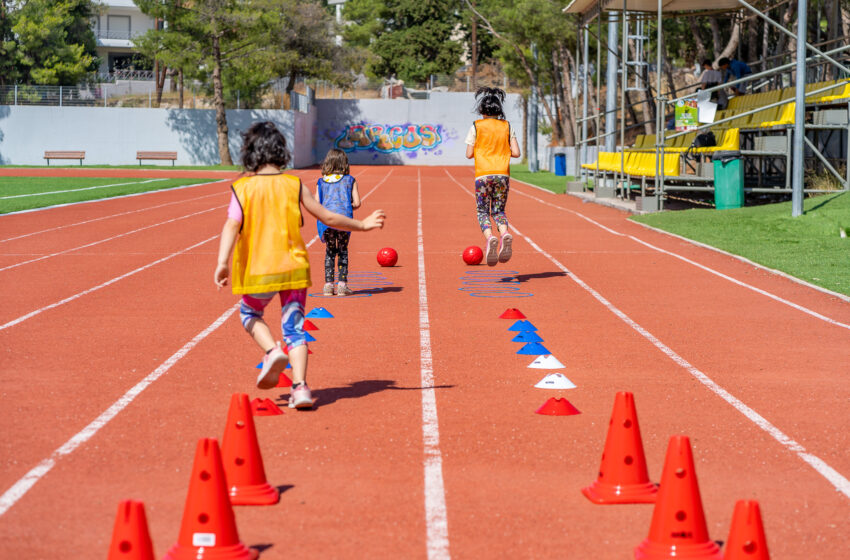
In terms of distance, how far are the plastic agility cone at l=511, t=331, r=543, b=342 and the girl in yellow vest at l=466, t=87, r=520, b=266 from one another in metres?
3.61

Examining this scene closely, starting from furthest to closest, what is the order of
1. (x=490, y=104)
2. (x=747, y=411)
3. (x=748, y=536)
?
(x=490, y=104) < (x=747, y=411) < (x=748, y=536)

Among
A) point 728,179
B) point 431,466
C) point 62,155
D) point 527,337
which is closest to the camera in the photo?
point 431,466

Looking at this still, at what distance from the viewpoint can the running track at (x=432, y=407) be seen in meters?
4.84

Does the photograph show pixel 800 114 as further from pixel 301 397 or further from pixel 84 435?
pixel 84 435

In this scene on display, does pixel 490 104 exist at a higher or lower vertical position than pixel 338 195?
higher

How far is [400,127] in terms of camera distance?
71.5m

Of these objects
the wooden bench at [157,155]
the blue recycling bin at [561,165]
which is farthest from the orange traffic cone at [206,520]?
the wooden bench at [157,155]

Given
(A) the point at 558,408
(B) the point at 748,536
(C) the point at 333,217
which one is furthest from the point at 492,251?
(B) the point at 748,536

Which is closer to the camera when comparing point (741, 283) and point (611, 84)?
point (741, 283)

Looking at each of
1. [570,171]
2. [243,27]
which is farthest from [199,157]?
[570,171]

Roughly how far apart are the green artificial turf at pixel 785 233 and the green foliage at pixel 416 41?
71269mm

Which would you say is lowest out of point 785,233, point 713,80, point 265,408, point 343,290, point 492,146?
point 265,408

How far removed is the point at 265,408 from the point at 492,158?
22.9 ft

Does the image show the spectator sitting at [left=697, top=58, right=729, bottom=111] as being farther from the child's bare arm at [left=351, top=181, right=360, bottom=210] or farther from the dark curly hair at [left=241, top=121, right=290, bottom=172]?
the dark curly hair at [left=241, top=121, right=290, bottom=172]
